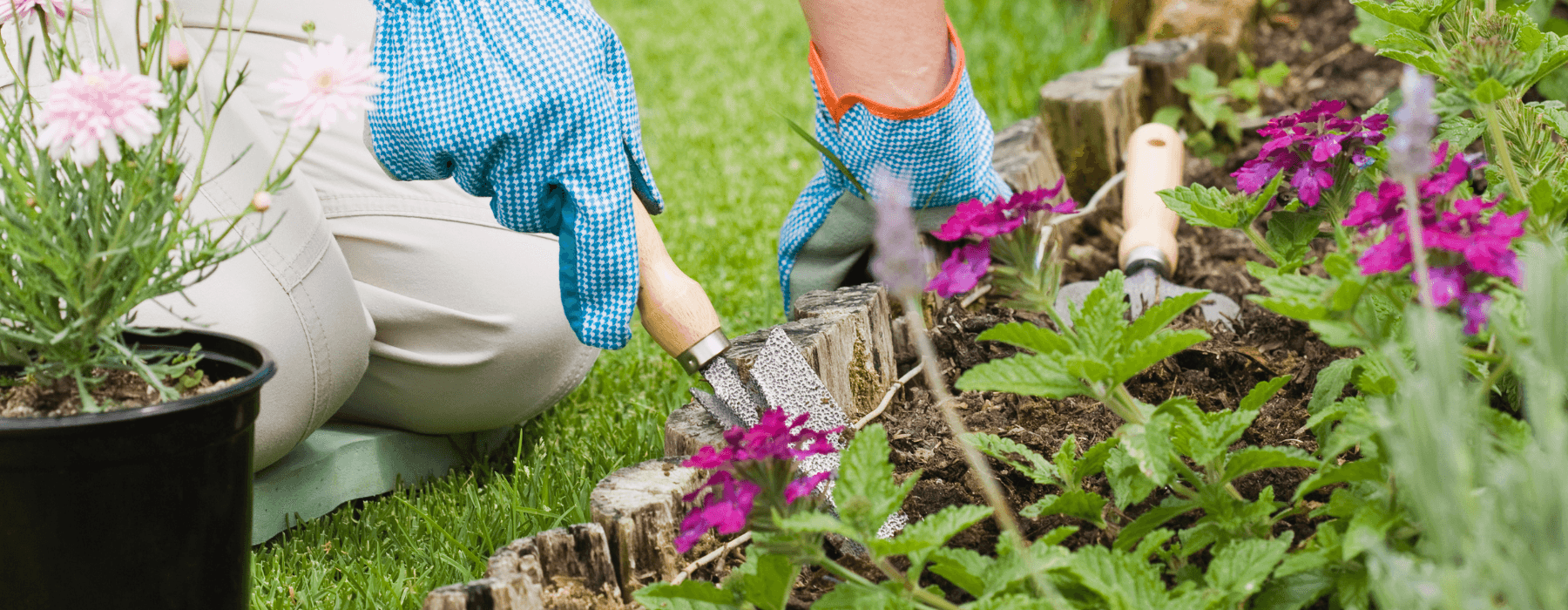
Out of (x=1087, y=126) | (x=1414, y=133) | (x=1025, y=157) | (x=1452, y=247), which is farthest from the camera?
(x=1087, y=126)

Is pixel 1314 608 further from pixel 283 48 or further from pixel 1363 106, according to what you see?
pixel 1363 106

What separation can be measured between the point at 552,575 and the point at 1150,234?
50.6 inches

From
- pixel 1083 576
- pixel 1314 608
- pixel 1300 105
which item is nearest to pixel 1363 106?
pixel 1300 105

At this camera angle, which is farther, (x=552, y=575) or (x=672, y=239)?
(x=672, y=239)

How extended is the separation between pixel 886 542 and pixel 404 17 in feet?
2.70

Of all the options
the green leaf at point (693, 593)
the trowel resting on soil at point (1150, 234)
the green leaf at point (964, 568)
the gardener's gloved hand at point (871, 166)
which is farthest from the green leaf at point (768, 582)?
the trowel resting on soil at point (1150, 234)

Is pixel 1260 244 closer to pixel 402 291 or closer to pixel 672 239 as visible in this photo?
pixel 402 291

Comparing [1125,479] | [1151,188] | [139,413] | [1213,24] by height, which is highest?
[1213,24]

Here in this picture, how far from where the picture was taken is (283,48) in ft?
5.92

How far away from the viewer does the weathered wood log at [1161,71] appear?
2.86m

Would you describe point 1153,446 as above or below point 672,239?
below

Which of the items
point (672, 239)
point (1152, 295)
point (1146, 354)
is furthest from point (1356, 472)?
point (672, 239)

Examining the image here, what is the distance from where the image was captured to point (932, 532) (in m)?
0.87

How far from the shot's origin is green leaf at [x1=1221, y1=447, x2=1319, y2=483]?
908mm
